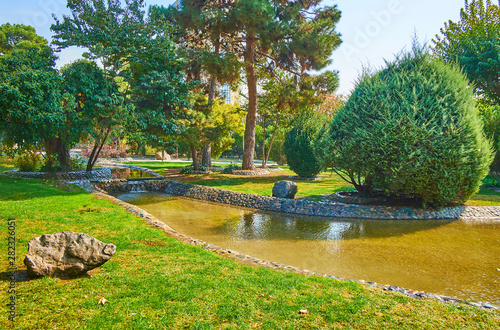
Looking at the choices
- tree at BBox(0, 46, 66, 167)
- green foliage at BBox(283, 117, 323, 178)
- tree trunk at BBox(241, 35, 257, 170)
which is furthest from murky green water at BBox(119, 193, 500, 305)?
tree trunk at BBox(241, 35, 257, 170)

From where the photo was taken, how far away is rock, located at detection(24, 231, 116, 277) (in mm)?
4250

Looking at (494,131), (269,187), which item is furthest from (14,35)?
(494,131)

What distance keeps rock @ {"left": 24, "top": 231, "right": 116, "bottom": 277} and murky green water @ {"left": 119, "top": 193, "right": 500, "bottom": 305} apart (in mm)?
3585

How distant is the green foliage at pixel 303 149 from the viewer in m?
19.5

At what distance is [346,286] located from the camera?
471 cm

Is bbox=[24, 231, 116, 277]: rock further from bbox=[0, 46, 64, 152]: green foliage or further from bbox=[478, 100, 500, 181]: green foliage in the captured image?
bbox=[478, 100, 500, 181]: green foliage

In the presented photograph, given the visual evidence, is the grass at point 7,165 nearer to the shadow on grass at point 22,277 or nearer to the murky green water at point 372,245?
the murky green water at point 372,245

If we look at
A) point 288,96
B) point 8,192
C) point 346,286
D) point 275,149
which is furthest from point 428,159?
point 275,149

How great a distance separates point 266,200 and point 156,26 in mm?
12325

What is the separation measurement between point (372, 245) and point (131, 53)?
1559 cm

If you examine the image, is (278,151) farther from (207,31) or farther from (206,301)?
(206,301)

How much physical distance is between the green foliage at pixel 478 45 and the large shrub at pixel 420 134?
41.5ft

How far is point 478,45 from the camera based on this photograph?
2234 centimetres

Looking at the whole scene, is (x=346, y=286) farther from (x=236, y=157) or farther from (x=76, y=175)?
(x=236, y=157)
